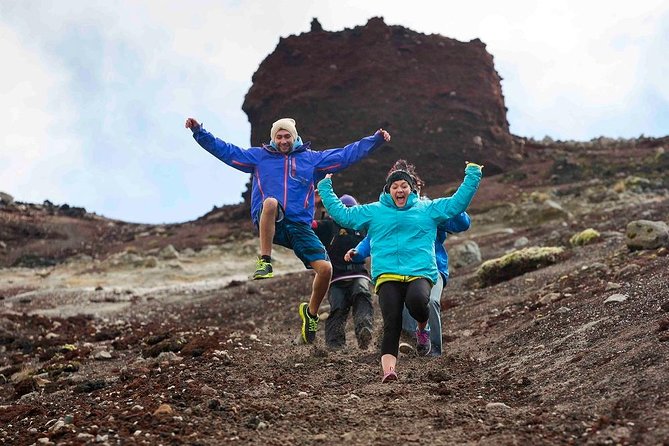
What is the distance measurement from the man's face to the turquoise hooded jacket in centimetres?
130

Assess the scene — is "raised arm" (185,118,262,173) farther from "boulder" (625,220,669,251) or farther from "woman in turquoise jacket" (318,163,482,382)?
"boulder" (625,220,669,251)

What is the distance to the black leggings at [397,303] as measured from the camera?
18.6 feet

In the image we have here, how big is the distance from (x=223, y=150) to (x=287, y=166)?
0.76 m

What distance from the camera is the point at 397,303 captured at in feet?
18.8

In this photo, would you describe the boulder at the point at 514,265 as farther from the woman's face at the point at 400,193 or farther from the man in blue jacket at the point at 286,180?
the woman's face at the point at 400,193

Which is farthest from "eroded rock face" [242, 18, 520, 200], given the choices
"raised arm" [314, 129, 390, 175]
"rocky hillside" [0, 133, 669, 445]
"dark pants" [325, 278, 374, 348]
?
"raised arm" [314, 129, 390, 175]

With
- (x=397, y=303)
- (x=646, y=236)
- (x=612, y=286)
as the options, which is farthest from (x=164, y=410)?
(x=646, y=236)

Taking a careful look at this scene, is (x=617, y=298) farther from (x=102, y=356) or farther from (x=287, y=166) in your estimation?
(x=102, y=356)

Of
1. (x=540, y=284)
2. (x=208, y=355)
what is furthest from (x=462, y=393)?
(x=540, y=284)

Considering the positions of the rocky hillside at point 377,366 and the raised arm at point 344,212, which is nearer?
the rocky hillside at point 377,366

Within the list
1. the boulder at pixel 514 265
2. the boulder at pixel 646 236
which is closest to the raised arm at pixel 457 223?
the boulder at pixel 646 236

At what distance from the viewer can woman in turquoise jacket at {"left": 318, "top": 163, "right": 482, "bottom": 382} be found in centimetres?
571

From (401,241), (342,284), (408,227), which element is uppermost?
(408,227)

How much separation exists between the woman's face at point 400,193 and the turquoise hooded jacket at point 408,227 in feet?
0.13
